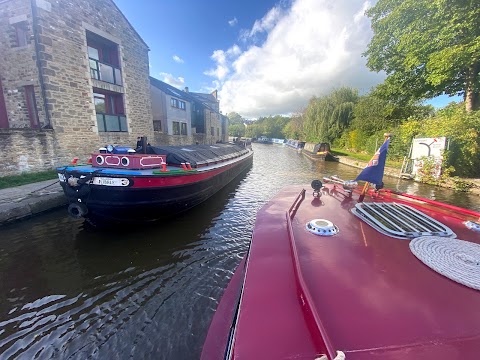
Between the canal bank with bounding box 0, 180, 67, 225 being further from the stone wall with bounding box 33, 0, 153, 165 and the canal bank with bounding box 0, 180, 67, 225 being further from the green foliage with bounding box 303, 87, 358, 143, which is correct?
the green foliage with bounding box 303, 87, 358, 143

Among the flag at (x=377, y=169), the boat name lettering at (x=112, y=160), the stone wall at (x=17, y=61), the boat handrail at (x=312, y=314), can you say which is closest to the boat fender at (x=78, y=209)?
the boat name lettering at (x=112, y=160)

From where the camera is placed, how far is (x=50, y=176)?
8.48m

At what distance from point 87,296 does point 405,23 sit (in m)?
18.7

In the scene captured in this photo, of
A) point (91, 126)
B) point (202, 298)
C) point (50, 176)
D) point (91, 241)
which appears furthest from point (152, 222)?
point (91, 126)

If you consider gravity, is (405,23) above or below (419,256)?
above

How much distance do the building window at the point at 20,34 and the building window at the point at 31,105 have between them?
191cm

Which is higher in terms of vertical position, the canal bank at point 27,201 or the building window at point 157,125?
the building window at point 157,125

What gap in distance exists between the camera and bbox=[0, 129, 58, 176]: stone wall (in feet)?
25.4

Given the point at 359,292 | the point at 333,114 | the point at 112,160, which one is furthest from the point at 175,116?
the point at 333,114

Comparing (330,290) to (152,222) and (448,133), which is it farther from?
(448,133)

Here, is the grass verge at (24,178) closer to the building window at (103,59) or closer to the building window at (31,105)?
the building window at (31,105)

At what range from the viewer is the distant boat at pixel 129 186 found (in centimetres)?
463

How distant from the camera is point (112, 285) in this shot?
3438 millimetres

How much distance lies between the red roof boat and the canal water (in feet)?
3.16
